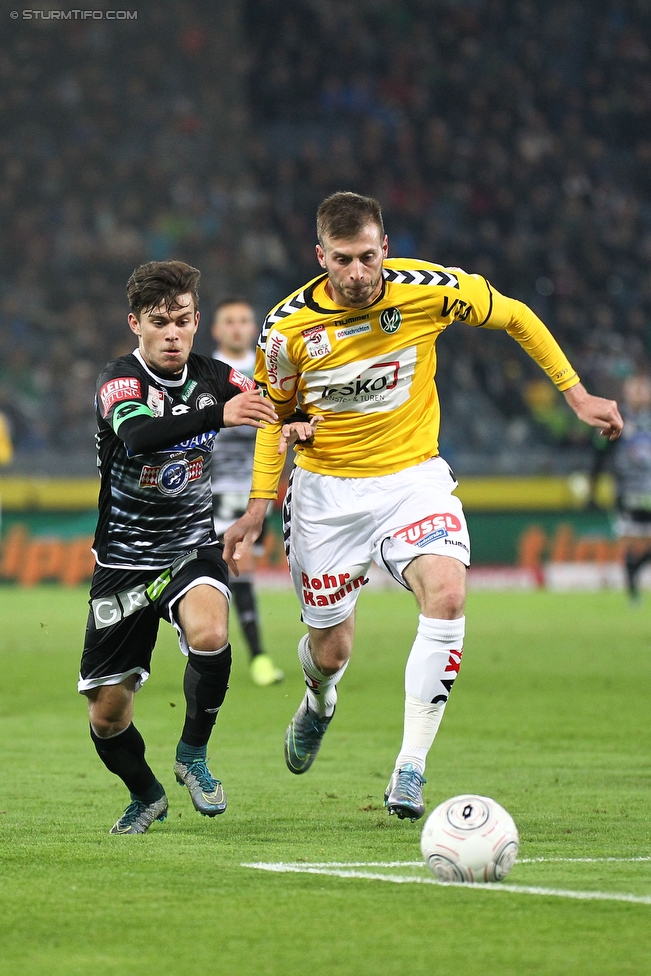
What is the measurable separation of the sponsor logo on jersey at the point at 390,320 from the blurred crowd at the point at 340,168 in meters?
15.3

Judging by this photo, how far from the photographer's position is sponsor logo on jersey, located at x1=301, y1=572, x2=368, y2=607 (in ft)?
19.6

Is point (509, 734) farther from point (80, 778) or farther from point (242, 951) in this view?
point (242, 951)

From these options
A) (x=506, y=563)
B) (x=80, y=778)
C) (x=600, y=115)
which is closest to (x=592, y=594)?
(x=506, y=563)

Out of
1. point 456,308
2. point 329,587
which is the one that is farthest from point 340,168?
point 329,587

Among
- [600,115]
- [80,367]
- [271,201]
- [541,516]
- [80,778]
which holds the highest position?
[600,115]

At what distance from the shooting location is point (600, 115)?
84.7 feet

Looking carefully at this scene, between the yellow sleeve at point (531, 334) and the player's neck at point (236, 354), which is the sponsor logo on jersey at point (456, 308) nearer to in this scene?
the yellow sleeve at point (531, 334)

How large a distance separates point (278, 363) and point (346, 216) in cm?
69

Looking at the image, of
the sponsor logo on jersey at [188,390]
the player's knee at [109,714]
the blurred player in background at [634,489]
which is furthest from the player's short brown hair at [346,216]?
the blurred player in background at [634,489]

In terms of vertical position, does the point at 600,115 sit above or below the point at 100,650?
above

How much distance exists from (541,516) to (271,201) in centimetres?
767

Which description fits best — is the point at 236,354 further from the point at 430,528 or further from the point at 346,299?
the point at 430,528

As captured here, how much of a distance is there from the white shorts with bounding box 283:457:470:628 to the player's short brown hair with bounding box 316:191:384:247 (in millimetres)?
1001

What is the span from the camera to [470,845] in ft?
13.5
